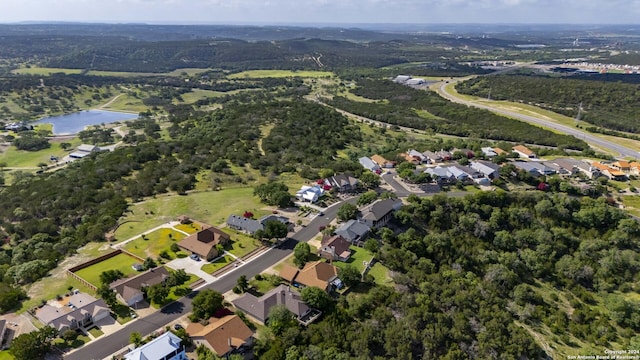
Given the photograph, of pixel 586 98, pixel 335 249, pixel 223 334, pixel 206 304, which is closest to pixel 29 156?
pixel 206 304

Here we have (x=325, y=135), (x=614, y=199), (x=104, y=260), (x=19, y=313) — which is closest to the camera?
(x=19, y=313)

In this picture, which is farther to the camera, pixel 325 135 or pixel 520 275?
pixel 325 135

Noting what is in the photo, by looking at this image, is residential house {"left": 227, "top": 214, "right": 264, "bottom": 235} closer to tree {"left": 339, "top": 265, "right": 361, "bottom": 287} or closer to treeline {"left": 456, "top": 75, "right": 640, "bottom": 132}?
tree {"left": 339, "top": 265, "right": 361, "bottom": 287}

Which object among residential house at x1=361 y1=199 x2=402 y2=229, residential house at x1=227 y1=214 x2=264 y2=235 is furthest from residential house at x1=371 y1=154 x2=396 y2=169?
residential house at x1=227 y1=214 x2=264 y2=235

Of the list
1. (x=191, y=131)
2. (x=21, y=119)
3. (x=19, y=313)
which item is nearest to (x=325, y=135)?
(x=191, y=131)

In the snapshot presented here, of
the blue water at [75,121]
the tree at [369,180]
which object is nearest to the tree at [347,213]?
the tree at [369,180]

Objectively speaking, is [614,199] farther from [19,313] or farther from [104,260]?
[19,313]
